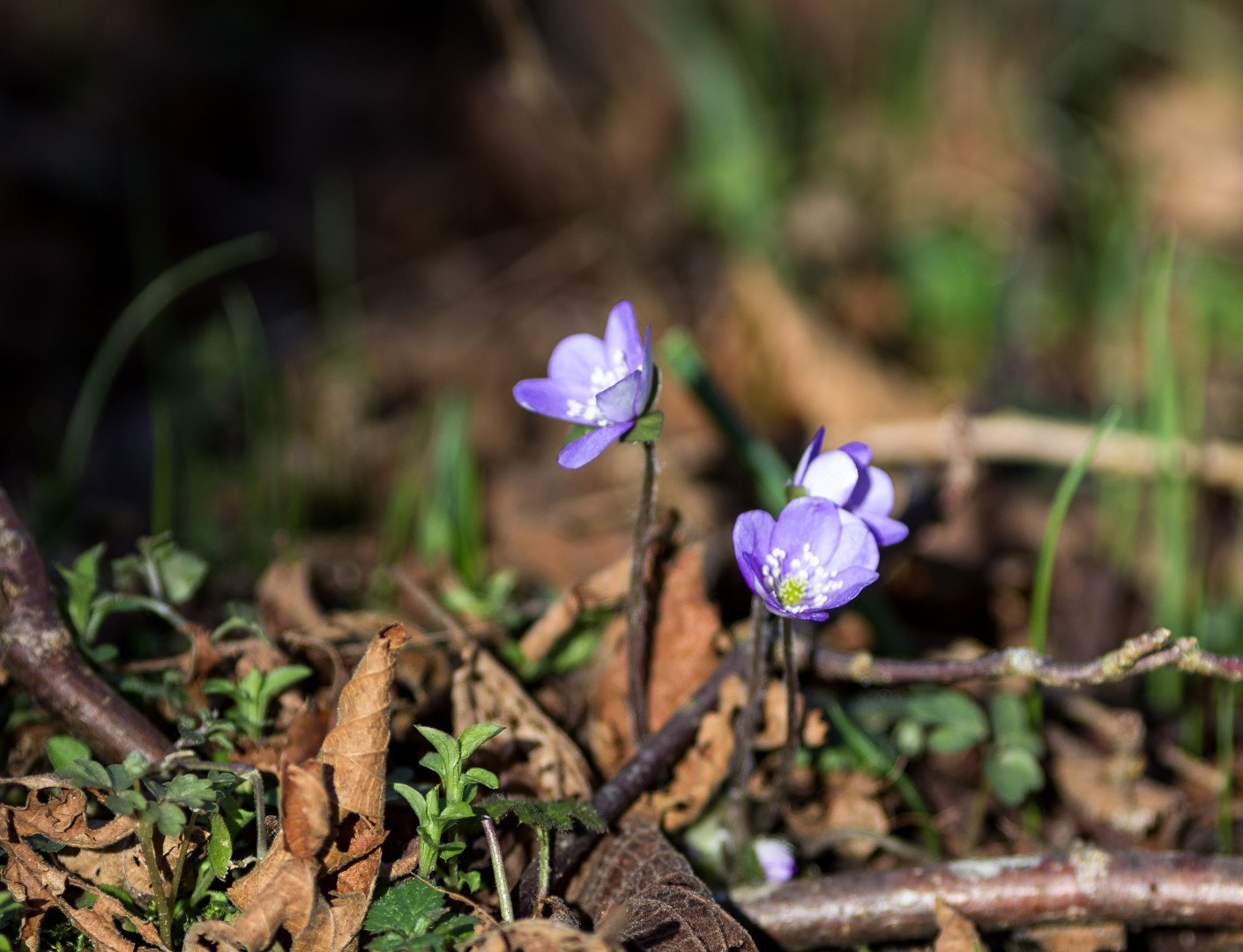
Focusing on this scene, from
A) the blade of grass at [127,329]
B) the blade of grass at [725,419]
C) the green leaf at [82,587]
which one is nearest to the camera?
the green leaf at [82,587]

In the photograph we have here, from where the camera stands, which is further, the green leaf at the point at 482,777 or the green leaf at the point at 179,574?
the green leaf at the point at 179,574

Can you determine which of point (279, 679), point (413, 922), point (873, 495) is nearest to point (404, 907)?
point (413, 922)

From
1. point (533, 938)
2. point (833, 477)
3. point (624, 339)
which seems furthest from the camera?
point (624, 339)

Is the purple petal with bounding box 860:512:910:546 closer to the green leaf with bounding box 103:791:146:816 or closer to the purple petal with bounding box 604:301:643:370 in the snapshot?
the purple petal with bounding box 604:301:643:370

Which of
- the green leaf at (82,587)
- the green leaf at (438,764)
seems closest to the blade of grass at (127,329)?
the green leaf at (82,587)

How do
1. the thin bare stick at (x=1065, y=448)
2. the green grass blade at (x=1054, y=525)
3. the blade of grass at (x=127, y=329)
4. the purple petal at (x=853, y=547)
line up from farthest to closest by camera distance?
the thin bare stick at (x=1065, y=448)
the blade of grass at (x=127, y=329)
the green grass blade at (x=1054, y=525)
the purple petal at (x=853, y=547)

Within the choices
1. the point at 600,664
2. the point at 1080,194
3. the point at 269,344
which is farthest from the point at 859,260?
the point at 600,664

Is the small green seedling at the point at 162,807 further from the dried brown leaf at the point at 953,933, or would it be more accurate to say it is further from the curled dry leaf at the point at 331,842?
the dried brown leaf at the point at 953,933

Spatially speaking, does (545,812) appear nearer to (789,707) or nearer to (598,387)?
(789,707)
